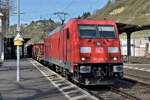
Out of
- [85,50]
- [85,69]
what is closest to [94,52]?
[85,50]

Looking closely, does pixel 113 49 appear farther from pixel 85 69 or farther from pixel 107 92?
pixel 107 92

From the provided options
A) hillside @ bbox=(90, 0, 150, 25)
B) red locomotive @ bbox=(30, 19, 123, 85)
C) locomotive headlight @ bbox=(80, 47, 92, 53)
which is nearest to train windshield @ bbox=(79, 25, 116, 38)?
red locomotive @ bbox=(30, 19, 123, 85)

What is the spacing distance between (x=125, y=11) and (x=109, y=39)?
151 metres

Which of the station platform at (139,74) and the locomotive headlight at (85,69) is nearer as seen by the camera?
the locomotive headlight at (85,69)

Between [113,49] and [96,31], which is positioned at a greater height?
[96,31]

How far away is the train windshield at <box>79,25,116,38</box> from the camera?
23.0 meters

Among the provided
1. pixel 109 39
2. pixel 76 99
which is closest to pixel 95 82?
pixel 109 39

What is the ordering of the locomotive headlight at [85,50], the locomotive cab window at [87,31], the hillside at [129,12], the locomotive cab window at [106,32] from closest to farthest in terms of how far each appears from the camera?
the locomotive headlight at [85,50] < the locomotive cab window at [87,31] < the locomotive cab window at [106,32] < the hillside at [129,12]

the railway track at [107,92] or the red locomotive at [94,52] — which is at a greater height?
the red locomotive at [94,52]

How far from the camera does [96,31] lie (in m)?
23.2

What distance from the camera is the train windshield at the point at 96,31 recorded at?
75.5ft

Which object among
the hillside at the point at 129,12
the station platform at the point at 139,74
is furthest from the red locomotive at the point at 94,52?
the hillside at the point at 129,12

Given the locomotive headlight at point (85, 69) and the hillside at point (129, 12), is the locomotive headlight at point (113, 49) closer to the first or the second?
the locomotive headlight at point (85, 69)

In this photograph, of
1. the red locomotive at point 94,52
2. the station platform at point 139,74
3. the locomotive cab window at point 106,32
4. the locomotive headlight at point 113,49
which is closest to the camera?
the red locomotive at point 94,52
